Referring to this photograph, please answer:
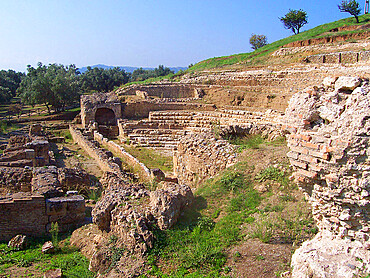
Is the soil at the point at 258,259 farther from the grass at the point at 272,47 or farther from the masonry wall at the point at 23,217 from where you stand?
the grass at the point at 272,47

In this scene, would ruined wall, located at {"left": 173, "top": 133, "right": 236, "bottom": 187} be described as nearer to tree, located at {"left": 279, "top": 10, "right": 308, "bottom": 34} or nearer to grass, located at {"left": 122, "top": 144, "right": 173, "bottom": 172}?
grass, located at {"left": 122, "top": 144, "right": 173, "bottom": 172}

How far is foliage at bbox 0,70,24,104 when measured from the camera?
128 feet

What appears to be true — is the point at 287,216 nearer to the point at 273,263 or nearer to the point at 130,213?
the point at 273,263

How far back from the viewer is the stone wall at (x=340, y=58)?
23344mm

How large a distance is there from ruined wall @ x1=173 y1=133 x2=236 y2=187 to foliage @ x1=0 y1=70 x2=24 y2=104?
117ft

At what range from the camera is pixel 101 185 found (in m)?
10.2

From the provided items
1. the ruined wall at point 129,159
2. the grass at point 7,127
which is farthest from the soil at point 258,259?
the grass at point 7,127

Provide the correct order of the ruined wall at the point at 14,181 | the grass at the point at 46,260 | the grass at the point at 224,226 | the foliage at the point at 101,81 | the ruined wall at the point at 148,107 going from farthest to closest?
the foliage at the point at 101,81 < the ruined wall at the point at 148,107 < the ruined wall at the point at 14,181 < the grass at the point at 46,260 < the grass at the point at 224,226

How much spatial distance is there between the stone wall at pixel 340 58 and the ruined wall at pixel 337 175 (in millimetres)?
21935

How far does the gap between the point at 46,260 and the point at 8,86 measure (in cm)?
5258

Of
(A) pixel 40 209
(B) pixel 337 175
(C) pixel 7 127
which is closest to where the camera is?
(B) pixel 337 175

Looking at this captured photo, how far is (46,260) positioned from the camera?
19.7 ft

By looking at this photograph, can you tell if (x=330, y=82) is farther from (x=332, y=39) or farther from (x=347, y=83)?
(x=332, y=39)

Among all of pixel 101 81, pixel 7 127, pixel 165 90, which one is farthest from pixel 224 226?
pixel 101 81
